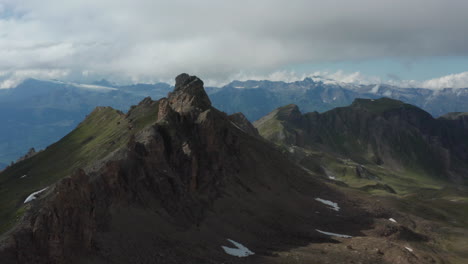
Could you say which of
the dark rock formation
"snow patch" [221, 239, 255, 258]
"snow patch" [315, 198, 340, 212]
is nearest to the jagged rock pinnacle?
the dark rock formation

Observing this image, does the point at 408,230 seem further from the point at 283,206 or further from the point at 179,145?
the point at 179,145

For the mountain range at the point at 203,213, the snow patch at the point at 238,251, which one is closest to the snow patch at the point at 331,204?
the mountain range at the point at 203,213

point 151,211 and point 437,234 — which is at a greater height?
point 151,211

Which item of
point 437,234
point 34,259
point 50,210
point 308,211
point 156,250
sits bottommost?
point 437,234

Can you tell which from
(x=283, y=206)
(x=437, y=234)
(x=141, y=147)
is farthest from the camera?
(x=437, y=234)

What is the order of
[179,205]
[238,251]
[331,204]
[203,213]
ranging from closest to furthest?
[238,251] < [179,205] < [203,213] < [331,204]

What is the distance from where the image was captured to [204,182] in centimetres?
9062

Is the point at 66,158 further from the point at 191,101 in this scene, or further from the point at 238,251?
the point at 238,251

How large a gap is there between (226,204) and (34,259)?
49880 mm

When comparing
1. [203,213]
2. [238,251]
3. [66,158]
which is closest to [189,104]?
[203,213]

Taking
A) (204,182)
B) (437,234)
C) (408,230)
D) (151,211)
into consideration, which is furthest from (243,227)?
(437,234)

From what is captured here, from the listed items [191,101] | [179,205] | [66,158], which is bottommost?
[66,158]

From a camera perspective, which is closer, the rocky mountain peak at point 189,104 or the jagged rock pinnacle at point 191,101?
the rocky mountain peak at point 189,104

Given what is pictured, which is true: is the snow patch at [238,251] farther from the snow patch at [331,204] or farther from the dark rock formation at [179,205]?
the snow patch at [331,204]
